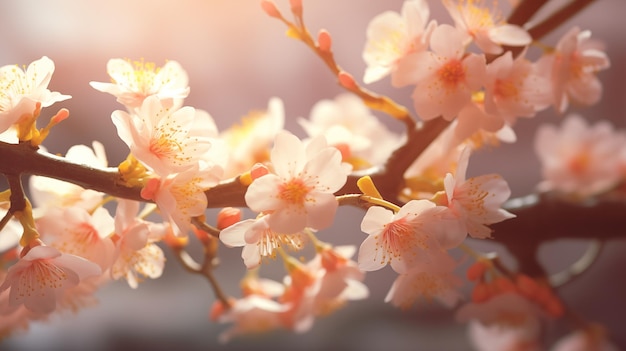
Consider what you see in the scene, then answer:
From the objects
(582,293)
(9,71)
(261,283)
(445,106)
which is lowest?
(582,293)

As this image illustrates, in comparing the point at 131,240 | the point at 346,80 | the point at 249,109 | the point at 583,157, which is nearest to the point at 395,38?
the point at 346,80

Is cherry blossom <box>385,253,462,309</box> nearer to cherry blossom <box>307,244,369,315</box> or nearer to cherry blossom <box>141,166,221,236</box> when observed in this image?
cherry blossom <box>307,244,369,315</box>

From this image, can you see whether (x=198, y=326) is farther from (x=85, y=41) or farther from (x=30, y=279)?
(x=30, y=279)

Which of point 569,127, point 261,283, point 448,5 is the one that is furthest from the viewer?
point 569,127

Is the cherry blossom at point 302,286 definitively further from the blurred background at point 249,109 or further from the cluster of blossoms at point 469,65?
the blurred background at point 249,109

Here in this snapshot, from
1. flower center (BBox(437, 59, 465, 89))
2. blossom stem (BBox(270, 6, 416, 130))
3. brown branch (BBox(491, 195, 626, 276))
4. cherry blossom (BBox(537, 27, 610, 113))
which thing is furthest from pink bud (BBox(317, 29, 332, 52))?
brown branch (BBox(491, 195, 626, 276))

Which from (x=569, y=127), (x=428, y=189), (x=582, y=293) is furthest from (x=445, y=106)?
(x=582, y=293)
